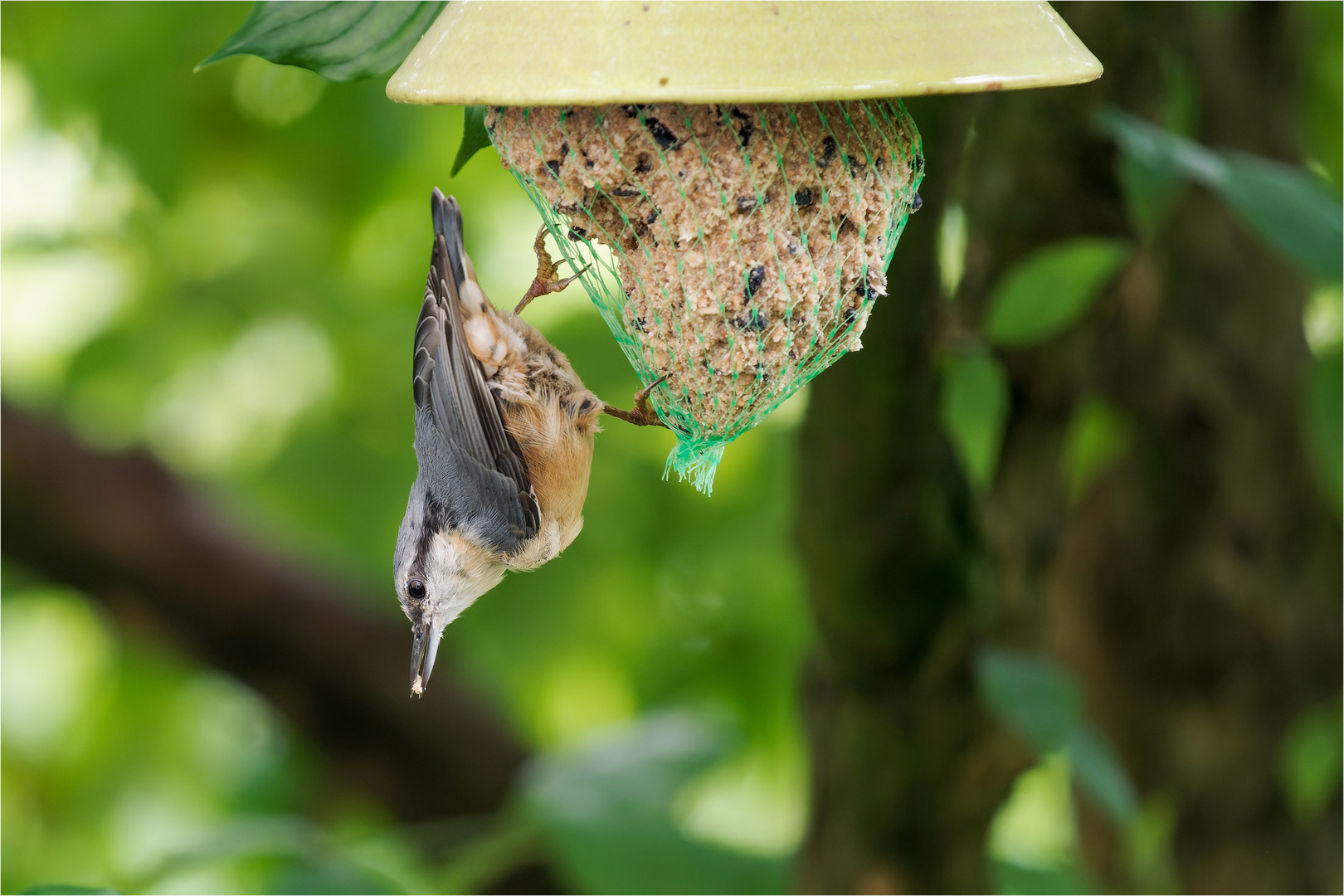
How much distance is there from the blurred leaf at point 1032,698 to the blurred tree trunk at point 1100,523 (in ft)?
0.37

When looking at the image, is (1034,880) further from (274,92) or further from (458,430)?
(274,92)

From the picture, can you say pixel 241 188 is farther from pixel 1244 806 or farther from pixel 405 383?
pixel 1244 806

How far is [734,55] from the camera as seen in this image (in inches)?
31.9

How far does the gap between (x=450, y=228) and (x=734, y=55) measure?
23.8 inches

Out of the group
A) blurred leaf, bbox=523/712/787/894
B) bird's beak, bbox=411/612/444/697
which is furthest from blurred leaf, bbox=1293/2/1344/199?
bird's beak, bbox=411/612/444/697

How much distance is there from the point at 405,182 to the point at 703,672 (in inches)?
51.5

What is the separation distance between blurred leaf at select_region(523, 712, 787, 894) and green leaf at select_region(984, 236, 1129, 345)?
43.6 inches

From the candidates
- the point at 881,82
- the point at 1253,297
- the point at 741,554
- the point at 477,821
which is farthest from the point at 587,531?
the point at 881,82

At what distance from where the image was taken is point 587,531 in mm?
2627

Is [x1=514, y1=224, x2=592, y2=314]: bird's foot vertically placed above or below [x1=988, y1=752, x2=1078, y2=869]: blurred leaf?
above

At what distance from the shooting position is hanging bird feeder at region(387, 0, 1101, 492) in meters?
0.81

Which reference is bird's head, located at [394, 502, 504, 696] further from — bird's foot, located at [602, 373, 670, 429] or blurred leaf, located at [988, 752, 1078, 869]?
blurred leaf, located at [988, 752, 1078, 869]

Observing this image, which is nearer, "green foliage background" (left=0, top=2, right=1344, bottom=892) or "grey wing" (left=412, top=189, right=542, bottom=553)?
"grey wing" (left=412, top=189, right=542, bottom=553)

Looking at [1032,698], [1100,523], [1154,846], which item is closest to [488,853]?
[1032,698]
